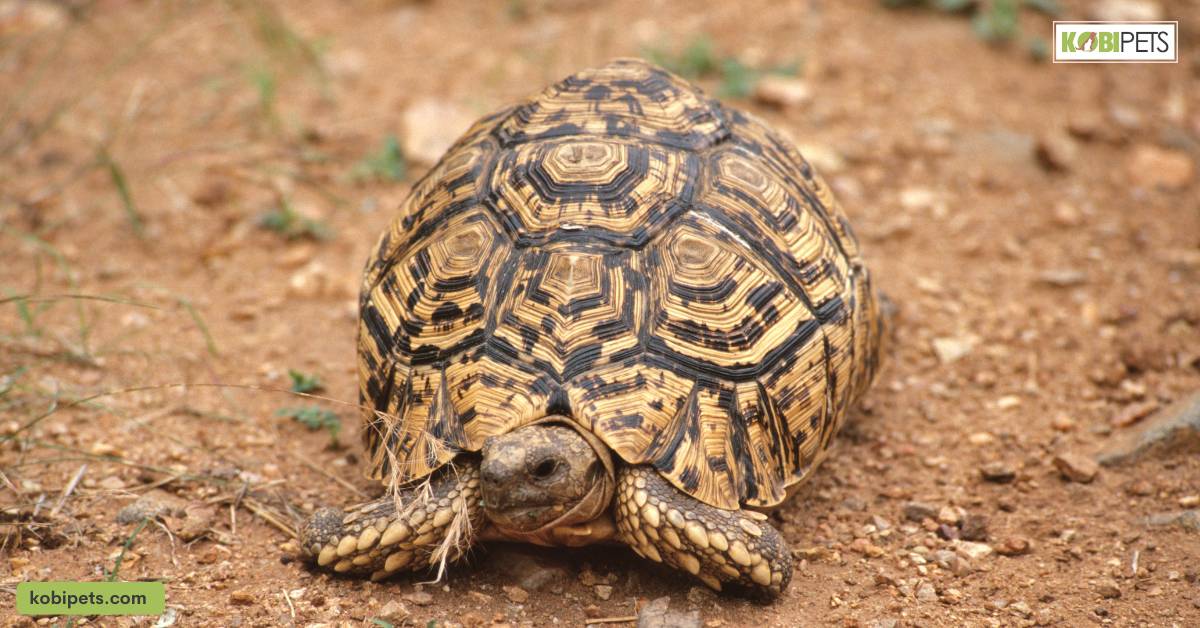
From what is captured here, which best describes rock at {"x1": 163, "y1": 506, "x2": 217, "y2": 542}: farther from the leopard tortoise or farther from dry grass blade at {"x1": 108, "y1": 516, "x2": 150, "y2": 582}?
the leopard tortoise

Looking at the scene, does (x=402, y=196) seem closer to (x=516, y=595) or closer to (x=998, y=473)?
(x=516, y=595)

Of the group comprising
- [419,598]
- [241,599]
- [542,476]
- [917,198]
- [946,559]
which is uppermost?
[542,476]

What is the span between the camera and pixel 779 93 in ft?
19.2

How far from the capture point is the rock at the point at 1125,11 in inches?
245

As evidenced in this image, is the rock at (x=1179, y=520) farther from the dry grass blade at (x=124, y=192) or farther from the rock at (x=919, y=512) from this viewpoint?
the dry grass blade at (x=124, y=192)

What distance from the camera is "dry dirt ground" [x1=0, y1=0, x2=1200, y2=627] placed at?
3057 millimetres

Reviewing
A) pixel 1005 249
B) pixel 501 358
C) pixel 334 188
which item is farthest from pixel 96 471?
pixel 1005 249

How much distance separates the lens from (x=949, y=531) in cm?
333

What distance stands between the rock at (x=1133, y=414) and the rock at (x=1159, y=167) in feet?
6.41

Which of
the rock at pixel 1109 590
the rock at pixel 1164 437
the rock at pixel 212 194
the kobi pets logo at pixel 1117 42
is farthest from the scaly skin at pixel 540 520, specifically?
the kobi pets logo at pixel 1117 42

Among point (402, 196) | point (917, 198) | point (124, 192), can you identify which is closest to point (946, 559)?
point (917, 198)

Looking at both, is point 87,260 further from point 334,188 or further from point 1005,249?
point 1005,249

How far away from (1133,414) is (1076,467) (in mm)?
475

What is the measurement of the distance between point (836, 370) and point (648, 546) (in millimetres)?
894
